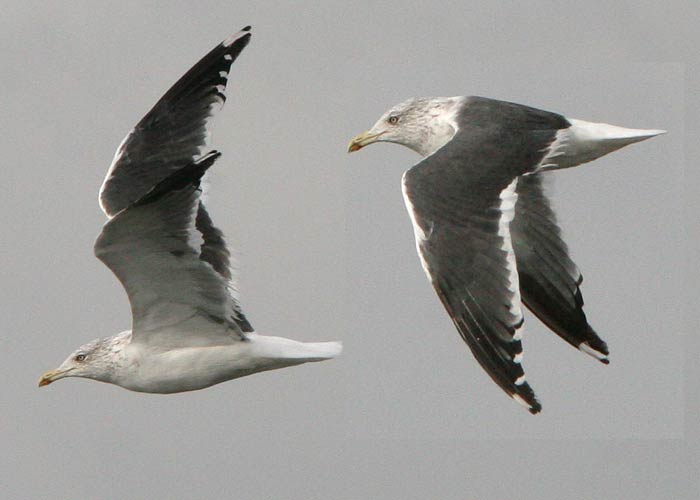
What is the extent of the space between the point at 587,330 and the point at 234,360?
6.87ft

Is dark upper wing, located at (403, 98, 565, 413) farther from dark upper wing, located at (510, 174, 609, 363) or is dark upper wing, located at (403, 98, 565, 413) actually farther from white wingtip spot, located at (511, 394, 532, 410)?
dark upper wing, located at (510, 174, 609, 363)

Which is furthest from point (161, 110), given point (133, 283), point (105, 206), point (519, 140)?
point (519, 140)

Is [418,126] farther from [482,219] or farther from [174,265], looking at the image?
[174,265]

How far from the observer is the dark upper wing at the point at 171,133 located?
10109mm

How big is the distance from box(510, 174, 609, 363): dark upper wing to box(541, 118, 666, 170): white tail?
39 centimetres

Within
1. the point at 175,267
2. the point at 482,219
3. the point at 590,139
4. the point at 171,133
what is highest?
the point at 171,133

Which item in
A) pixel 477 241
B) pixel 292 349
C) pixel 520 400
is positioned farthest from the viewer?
pixel 292 349

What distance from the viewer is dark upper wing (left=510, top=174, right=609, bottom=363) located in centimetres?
1002

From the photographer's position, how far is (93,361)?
9852 mm

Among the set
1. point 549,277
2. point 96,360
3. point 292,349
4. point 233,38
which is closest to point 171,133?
point 233,38

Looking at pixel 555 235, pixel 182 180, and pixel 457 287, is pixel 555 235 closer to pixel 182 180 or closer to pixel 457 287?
pixel 457 287

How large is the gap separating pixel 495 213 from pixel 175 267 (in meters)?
1.69

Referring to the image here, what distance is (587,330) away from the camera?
10.0m

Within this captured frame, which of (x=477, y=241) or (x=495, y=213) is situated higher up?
(x=495, y=213)
